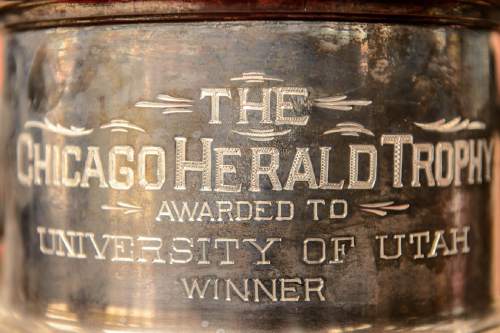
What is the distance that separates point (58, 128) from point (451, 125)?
0.57 metres

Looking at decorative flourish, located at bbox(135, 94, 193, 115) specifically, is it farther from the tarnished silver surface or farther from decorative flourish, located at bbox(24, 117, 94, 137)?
decorative flourish, located at bbox(24, 117, 94, 137)

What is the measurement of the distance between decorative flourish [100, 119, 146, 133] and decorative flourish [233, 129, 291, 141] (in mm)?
140

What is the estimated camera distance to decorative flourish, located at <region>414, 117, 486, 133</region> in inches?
44.9

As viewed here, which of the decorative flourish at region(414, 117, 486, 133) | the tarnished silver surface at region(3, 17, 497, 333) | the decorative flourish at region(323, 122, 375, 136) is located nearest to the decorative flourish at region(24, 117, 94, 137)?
the tarnished silver surface at region(3, 17, 497, 333)

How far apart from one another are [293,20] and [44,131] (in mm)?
405

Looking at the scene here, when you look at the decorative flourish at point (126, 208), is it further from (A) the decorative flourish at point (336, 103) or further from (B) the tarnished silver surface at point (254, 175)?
(A) the decorative flourish at point (336, 103)

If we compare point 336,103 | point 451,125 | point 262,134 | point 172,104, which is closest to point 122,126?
point 172,104

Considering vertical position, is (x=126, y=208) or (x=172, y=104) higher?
(x=172, y=104)

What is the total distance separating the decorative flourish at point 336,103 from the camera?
42.9 inches

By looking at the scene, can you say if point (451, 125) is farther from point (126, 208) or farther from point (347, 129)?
point (126, 208)

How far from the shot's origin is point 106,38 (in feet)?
3.71

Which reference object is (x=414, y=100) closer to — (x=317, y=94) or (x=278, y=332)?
(x=317, y=94)

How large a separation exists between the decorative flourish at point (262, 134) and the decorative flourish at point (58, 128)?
0.74ft

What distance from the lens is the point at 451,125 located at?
1.17 metres
